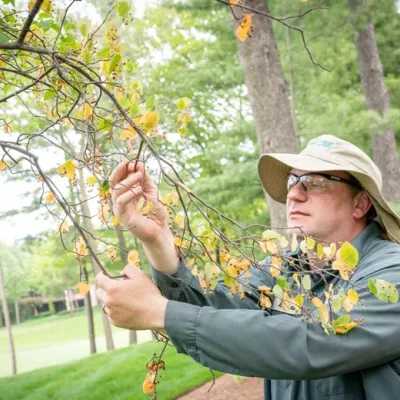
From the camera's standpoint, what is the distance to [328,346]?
113 centimetres

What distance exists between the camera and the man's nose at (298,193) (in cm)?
179

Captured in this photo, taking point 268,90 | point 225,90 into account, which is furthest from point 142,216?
point 225,90

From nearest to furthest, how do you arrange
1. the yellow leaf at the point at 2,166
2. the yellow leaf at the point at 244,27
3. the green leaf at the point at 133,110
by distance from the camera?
1. the green leaf at the point at 133,110
2. the yellow leaf at the point at 244,27
3. the yellow leaf at the point at 2,166

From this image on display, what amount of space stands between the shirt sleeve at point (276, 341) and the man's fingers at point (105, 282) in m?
0.14

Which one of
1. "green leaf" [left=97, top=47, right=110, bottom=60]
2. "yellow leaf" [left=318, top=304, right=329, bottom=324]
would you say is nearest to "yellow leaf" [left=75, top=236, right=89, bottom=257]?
"green leaf" [left=97, top=47, right=110, bottom=60]

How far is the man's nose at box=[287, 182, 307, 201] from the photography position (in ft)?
5.88

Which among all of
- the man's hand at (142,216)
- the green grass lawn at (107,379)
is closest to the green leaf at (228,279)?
the man's hand at (142,216)

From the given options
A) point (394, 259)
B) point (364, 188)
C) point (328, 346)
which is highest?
point (364, 188)

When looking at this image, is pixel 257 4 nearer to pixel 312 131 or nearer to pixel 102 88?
pixel 312 131

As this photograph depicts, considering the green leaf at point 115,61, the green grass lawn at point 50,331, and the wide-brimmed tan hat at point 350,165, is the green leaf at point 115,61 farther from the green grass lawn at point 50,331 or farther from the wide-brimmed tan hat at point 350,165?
the green grass lawn at point 50,331

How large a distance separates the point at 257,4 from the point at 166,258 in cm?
432

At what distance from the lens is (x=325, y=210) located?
5.80 ft

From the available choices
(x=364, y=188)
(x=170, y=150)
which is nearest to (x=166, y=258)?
(x=364, y=188)

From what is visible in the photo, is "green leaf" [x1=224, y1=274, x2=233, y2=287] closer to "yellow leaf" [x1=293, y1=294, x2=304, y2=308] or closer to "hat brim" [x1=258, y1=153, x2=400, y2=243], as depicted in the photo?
"yellow leaf" [x1=293, y1=294, x2=304, y2=308]
